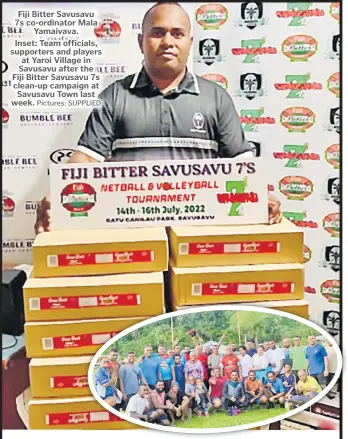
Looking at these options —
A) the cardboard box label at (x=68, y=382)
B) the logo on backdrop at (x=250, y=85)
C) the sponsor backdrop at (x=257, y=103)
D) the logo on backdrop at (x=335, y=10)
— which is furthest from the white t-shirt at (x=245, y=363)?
the logo on backdrop at (x=335, y=10)

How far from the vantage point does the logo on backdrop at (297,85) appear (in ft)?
2.75

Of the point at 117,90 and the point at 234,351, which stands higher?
the point at 117,90

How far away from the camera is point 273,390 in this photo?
2.78 feet

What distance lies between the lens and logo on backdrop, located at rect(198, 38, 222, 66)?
83cm

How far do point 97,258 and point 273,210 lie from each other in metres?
0.24

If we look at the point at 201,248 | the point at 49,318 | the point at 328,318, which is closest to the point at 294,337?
the point at 328,318

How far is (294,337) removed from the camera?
2.76 feet

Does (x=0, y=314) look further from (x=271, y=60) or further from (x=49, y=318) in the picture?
(x=271, y=60)

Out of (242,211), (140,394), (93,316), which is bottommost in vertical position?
(140,394)

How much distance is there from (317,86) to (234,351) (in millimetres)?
361

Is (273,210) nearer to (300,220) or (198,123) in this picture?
(300,220)

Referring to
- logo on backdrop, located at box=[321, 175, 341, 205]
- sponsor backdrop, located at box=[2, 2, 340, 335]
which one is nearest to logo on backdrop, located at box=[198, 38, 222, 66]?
sponsor backdrop, located at box=[2, 2, 340, 335]

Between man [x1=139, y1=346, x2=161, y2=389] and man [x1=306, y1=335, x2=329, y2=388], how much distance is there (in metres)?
0.20

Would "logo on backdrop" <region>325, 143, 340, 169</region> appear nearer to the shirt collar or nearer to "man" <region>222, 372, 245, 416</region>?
the shirt collar
